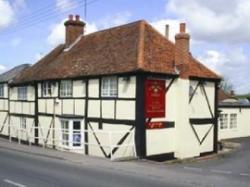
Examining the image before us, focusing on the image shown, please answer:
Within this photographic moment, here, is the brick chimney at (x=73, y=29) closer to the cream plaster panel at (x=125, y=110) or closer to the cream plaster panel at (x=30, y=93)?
the cream plaster panel at (x=30, y=93)

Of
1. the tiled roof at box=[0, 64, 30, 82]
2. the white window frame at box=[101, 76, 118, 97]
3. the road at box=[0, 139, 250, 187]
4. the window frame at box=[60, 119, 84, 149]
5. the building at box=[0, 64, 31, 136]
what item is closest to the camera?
the road at box=[0, 139, 250, 187]

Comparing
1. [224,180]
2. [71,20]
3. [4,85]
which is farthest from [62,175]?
[4,85]

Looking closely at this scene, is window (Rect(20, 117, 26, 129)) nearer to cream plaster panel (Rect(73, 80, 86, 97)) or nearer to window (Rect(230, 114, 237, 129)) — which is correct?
cream plaster panel (Rect(73, 80, 86, 97))

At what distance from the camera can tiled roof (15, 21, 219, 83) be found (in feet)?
77.0

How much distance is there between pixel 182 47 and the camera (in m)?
24.9

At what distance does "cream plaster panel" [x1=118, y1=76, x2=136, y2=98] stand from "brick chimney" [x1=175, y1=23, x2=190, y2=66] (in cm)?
334

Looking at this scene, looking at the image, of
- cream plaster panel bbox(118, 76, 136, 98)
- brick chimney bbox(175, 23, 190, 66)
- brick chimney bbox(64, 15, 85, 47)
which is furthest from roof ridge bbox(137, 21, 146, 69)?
brick chimney bbox(64, 15, 85, 47)

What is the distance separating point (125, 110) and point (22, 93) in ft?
43.1

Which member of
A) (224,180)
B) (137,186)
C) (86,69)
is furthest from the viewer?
(86,69)

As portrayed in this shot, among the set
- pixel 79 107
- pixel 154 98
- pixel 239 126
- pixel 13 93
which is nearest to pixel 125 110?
pixel 154 98

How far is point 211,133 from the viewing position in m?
27.9

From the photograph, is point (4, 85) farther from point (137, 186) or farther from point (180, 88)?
point (137, 186)

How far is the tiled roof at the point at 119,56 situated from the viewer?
23484mm

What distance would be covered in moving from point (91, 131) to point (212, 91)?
838 centimetres
